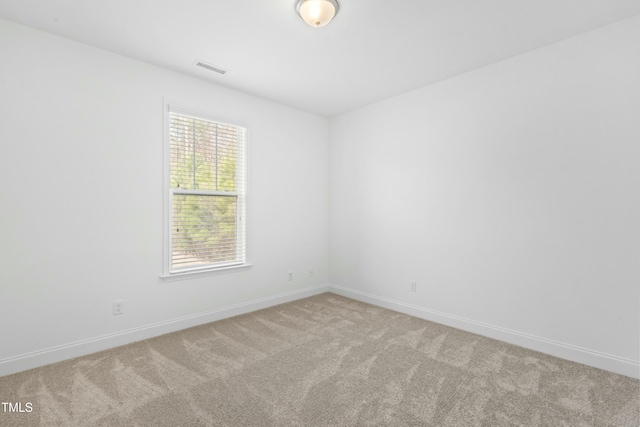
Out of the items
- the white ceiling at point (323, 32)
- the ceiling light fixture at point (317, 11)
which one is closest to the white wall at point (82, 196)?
the white ceiling at point (323, 32)

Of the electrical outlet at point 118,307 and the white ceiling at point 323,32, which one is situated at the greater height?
the white ceiling at point 323,32

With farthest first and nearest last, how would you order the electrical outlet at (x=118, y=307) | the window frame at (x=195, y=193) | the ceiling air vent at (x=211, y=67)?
1. the window frame at (x=195, y=193)
2. the ceiling air vent at (x=211, y=67)
3. the electrical outlet at (x=118, y=307)

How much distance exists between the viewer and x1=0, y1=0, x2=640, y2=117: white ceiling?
7.32ft

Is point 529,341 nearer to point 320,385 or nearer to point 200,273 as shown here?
point 320,385

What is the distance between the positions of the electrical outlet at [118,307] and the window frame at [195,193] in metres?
0.41

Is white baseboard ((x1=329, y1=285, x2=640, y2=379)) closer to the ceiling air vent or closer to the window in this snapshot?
the window

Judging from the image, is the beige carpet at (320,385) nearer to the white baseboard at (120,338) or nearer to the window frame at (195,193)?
the white baseboard at (120,338)

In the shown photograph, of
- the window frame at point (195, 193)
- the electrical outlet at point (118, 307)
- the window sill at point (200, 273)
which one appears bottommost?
the electrical outlet at point (118, 307)

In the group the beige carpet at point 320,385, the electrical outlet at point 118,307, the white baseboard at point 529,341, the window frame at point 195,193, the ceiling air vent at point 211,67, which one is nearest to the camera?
the beige carpet at point 320,385

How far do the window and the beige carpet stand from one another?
2.90 ft

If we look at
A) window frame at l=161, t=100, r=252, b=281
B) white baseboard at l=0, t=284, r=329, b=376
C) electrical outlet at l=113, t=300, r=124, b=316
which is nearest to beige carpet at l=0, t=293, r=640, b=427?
white baseboard at l=0, t=284, r=329, b=376

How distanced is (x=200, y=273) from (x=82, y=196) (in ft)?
4.34

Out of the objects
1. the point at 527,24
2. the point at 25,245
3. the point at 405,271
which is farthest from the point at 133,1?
the point at 405,271

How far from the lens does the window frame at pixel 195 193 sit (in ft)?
10.5
